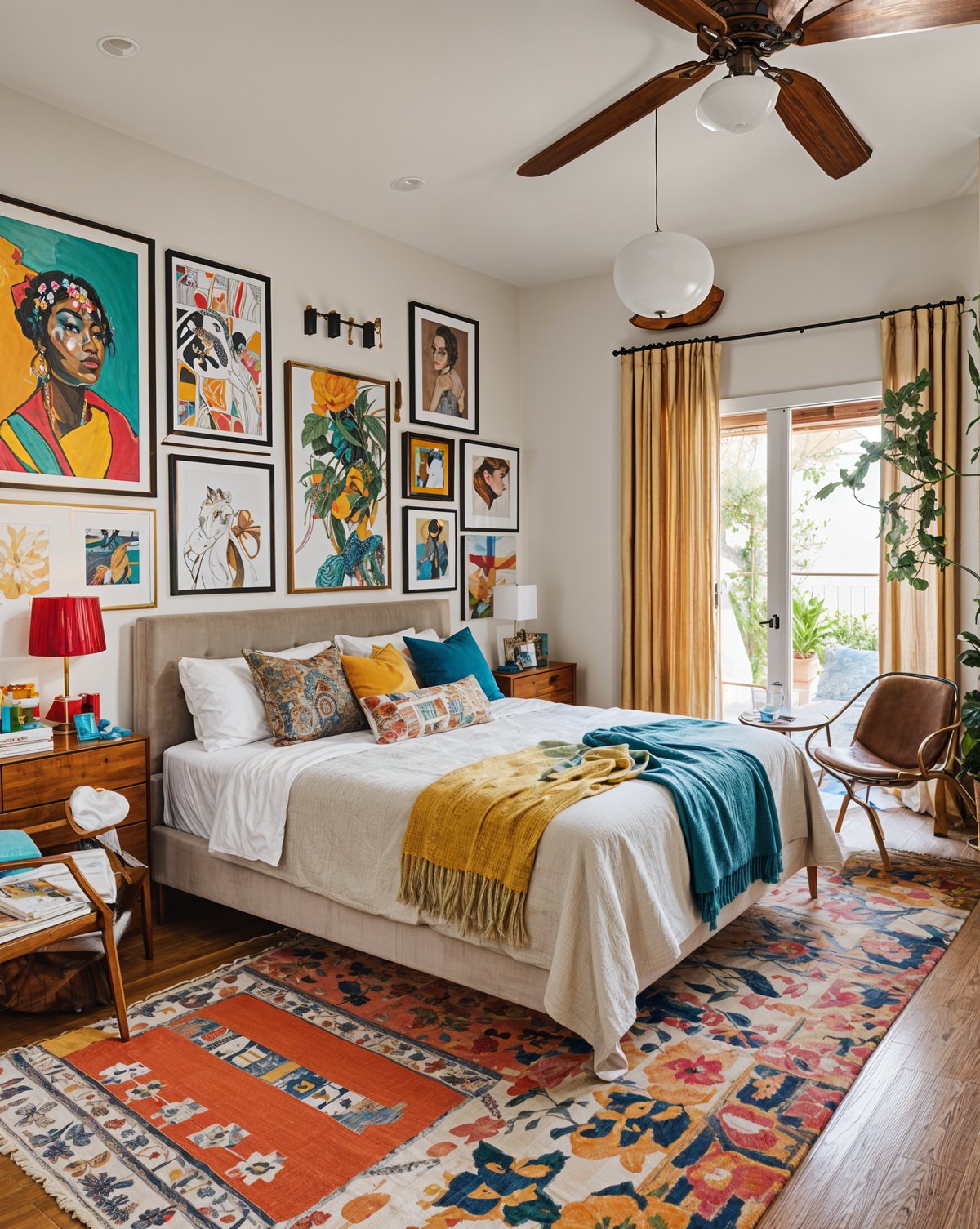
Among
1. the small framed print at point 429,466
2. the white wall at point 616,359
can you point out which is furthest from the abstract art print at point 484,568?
the small framed print at point 429,466

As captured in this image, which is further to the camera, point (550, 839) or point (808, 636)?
point (808, 636)

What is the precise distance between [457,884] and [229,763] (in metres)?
1.19

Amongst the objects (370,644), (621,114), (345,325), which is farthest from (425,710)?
(621,114)

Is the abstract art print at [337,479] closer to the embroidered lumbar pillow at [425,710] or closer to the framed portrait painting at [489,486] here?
the framed portrait painting at [489,486]

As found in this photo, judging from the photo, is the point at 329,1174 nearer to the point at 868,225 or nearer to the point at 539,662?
the point at 539,662

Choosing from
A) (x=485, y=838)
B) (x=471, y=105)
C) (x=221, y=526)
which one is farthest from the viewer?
(x=221, y=526)

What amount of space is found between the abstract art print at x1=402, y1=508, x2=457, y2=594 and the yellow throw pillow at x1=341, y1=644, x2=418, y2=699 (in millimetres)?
1052

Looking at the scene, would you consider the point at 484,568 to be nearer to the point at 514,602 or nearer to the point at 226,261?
the point at 514,602

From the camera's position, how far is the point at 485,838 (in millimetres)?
2592

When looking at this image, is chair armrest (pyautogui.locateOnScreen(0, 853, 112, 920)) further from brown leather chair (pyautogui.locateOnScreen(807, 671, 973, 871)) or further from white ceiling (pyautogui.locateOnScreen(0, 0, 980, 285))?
brown leather chair (pyautogui.locateOnScreen(807, 671, 973, 871))

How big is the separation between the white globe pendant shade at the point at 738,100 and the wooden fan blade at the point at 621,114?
0.18 metres

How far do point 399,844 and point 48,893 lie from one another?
998 mm

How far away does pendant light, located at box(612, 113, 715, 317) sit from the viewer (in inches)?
117

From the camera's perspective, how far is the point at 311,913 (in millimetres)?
3045
